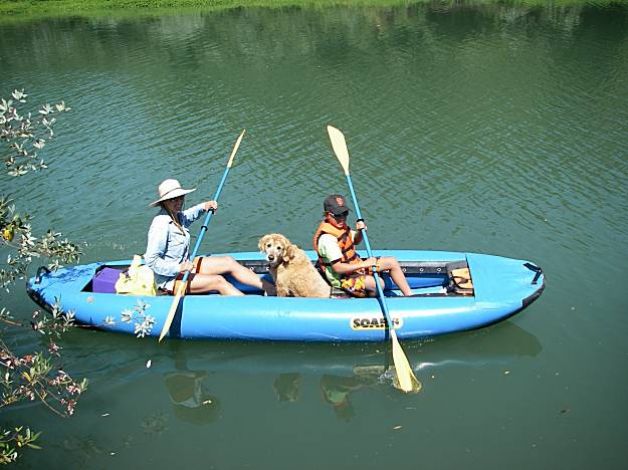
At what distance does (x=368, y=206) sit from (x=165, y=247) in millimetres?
3878

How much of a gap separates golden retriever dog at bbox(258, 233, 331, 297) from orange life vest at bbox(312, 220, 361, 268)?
199mm

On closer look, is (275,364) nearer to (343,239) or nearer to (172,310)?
(172,310)

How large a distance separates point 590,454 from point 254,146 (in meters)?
8.42

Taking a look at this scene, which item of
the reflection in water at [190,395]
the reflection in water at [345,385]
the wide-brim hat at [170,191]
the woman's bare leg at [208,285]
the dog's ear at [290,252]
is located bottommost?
the reflection in water at [345,385]

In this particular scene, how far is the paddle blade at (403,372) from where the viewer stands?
5.89m

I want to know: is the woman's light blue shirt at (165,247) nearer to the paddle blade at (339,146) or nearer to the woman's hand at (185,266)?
the woman's hand at (185,266)

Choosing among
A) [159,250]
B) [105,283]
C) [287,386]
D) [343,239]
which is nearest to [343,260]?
[343,239]

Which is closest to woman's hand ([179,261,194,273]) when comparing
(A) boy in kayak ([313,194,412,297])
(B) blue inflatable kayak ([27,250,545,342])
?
(B) blue inflatable kayak ([27,250,545,342])

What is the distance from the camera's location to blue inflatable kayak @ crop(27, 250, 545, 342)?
634 cm

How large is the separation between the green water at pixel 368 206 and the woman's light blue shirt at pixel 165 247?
0.75 m

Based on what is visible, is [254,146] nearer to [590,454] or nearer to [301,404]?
[301,404]

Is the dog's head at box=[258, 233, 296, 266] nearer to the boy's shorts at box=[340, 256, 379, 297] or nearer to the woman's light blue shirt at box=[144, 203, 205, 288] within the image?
the boy's shorts at box=[340, 256, 379, 297]

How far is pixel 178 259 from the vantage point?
22.2 ft

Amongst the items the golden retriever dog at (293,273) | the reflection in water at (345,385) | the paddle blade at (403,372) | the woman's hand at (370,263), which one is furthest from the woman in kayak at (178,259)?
the paddle blade at (403,372)
